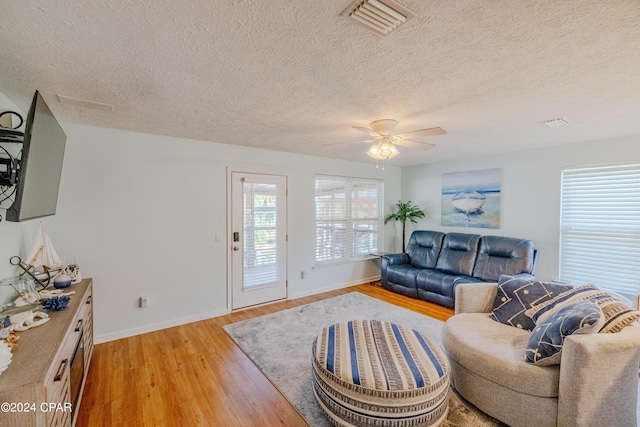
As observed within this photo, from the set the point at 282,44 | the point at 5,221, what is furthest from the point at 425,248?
the point at 5,221

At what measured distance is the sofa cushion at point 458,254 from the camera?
4219 mm

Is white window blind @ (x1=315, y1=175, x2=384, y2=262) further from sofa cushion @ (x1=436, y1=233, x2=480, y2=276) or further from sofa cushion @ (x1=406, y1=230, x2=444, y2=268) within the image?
sofa cushion @ (x1=436, y1=233, x2=480, y2=276)

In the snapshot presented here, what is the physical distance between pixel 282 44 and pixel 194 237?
9.13 ft

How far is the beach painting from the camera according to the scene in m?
4.38

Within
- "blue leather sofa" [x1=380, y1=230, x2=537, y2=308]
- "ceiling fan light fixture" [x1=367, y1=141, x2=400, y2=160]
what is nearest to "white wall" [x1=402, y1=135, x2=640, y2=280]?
"blue leather sofa" [x1=380, y1=230, x2=537, y2=308]

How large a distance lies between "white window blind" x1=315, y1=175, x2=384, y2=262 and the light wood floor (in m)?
2.30

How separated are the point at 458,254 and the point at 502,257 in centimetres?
60

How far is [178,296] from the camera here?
3410 millimetres

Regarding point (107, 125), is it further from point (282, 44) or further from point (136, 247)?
point (282, 44)

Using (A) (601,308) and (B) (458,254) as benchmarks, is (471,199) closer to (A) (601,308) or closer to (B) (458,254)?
(B) (458,254)

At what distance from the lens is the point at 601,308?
1.84 m

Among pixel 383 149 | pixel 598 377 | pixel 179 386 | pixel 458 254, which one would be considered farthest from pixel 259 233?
pixel 598 377

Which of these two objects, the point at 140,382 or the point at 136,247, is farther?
the point at 136,247

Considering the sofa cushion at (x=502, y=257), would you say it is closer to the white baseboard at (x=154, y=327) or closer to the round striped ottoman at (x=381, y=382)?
the round striped ottoman at (x=381, y=382)
